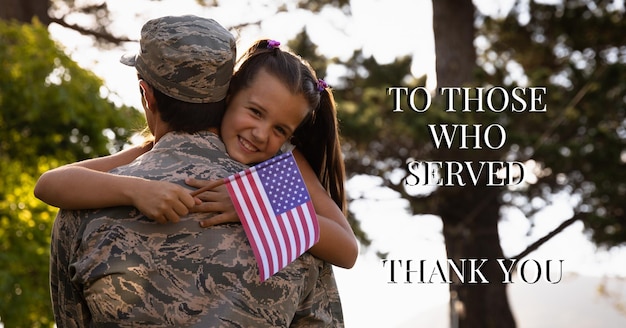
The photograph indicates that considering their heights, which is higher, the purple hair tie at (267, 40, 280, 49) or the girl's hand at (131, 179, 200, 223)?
the purple hair tie at (267, 40, 280, 49)

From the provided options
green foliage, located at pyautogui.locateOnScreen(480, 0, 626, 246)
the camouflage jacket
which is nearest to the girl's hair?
the camouflage jacket

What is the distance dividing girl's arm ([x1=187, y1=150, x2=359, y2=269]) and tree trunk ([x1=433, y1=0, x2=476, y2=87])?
11.1 metres

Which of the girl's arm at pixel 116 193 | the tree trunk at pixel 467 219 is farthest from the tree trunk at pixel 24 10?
the girl's arm at pixel 116 193

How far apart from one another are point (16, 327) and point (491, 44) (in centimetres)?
959

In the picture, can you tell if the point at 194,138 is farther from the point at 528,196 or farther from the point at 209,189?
the point at 528,196

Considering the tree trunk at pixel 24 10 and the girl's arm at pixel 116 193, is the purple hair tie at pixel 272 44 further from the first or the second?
the tree trunk at pixel 24 10

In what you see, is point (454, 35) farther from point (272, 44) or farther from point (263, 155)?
point (263, 155)

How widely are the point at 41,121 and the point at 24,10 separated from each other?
13.1ft

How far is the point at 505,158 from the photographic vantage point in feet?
41.0

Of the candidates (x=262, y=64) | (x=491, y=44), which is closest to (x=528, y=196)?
(x=491, y=44)

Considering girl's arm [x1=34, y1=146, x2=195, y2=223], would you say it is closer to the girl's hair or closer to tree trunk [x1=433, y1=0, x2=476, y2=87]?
the girl's hair

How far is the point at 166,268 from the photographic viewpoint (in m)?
2.29

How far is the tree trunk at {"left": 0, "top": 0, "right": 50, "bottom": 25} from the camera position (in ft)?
39.5

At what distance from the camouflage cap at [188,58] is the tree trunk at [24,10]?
9.94 metres
